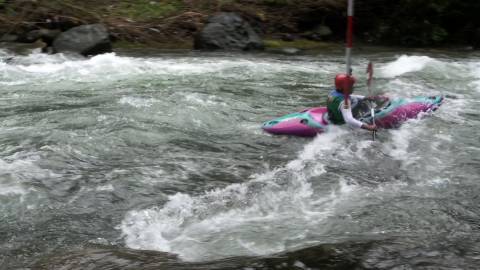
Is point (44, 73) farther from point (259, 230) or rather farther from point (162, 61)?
point (259, 230)

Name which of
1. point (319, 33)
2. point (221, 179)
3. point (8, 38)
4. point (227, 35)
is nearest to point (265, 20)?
point (319, 33)

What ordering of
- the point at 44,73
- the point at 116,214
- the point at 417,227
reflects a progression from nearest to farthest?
1. the point at 417,227
2. the point at 116,214
3. the point at 44,73

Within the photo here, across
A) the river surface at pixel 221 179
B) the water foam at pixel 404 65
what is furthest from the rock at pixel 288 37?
the river surface at pixel 221 179

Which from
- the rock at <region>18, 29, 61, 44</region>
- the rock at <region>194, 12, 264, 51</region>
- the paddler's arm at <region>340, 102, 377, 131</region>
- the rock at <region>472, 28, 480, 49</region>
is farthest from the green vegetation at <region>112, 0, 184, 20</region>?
the paddler's arm at <region>340, 102, 377, 131</region>

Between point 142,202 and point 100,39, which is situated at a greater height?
point 100,39

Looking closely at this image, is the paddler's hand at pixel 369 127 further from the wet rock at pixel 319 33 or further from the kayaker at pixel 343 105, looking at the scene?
the wet rock at pixel 319 33

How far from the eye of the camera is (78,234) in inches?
154

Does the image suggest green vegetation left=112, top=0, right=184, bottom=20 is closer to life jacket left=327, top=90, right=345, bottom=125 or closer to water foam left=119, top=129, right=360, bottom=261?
life jacket left=327, top=90, right=345, bottom=125

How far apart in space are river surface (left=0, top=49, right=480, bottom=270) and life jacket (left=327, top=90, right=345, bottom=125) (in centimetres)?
14

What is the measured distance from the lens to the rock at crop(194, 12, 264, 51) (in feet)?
38.6

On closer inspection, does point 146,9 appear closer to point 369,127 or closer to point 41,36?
point 41,36

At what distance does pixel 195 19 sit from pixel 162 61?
350 centimetres

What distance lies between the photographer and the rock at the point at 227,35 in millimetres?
11773

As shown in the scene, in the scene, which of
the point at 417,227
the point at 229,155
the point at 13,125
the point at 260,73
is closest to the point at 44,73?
the point at 13,125
